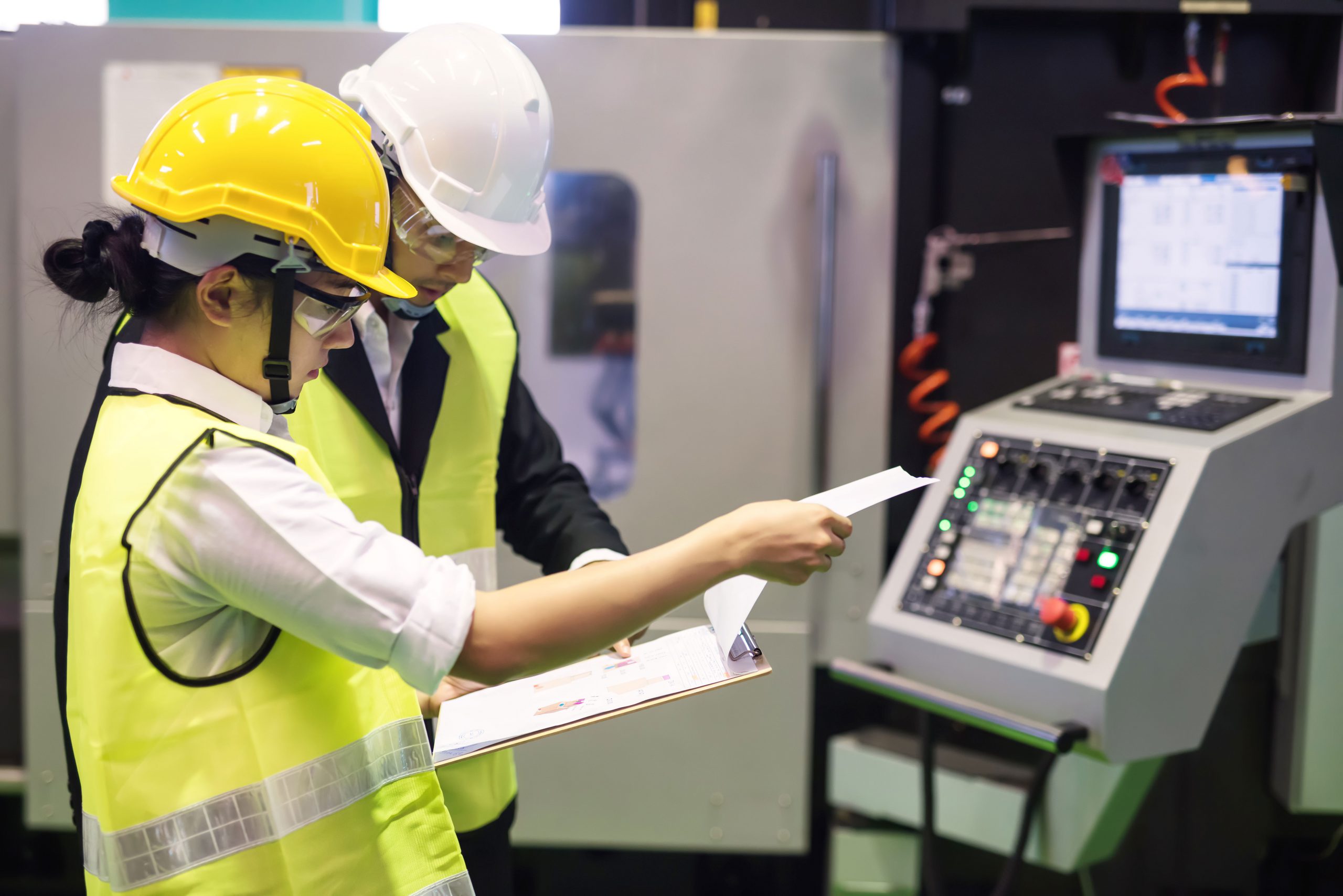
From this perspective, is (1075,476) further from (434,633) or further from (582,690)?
(434,633)

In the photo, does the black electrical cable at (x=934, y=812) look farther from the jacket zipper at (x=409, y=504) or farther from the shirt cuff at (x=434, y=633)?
the shirt cuff at (x=434, y=633)

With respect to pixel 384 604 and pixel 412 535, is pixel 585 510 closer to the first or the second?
pixel 412 535

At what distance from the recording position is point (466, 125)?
1.38 metres

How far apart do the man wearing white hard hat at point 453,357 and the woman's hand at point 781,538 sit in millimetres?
396

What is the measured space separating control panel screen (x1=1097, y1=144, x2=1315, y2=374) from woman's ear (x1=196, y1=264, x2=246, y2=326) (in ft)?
5.00

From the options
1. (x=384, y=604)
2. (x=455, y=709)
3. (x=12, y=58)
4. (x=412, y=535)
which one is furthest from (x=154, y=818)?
(x=12, y=58)

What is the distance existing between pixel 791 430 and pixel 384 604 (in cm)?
153

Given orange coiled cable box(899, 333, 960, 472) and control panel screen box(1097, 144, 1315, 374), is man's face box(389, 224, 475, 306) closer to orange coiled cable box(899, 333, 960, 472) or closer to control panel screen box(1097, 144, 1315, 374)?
control panel screen box(1097, 144, 1315, 374)

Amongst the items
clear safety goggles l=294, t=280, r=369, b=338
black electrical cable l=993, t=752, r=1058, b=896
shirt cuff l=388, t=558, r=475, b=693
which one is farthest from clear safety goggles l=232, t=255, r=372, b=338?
black electrical cable l=993, t=752, r=1058, b=896

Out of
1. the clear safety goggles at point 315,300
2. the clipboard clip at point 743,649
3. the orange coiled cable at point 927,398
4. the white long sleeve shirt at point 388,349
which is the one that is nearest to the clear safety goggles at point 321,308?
the clear safety goggles at point 315,300

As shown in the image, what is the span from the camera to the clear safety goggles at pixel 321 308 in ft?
3.32

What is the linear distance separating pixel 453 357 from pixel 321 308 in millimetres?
491

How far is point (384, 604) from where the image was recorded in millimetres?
912

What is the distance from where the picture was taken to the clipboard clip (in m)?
1.15
